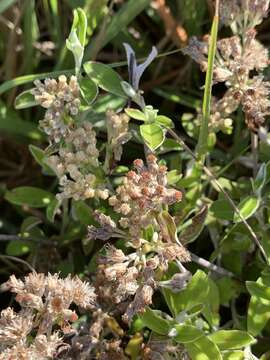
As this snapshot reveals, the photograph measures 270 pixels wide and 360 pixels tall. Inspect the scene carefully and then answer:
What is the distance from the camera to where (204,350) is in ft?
5.40

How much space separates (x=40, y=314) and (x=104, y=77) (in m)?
0.58

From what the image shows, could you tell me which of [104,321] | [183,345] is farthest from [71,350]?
[183,345]

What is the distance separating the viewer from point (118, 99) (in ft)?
7.00

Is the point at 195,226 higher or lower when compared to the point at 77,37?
lower

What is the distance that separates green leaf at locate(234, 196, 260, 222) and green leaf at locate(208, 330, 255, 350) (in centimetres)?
26

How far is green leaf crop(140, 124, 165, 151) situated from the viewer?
5.46ft

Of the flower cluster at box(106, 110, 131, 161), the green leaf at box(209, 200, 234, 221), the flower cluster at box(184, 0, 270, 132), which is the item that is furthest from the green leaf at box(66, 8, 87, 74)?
the green leaf at box(209, 200, 234, 221)

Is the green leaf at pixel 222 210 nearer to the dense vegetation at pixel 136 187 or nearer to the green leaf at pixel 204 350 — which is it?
the dense vegetation at pixel 136 187

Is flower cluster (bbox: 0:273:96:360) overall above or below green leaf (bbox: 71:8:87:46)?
below

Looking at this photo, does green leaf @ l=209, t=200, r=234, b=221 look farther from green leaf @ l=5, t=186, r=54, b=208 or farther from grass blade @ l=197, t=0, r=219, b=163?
green leaf @ l=5, t=186, r=54, b=208

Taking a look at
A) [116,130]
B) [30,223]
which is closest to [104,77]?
[116,130]

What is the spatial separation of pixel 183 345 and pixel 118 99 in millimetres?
742

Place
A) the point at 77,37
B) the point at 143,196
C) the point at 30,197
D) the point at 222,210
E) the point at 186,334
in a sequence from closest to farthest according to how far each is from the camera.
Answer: the point at 143,196 → the point at 186,334 → the point at 77,37 → the point at 222,210 → the point at 30,197

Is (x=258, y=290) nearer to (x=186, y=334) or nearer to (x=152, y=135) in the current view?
(x=186, y=334)
